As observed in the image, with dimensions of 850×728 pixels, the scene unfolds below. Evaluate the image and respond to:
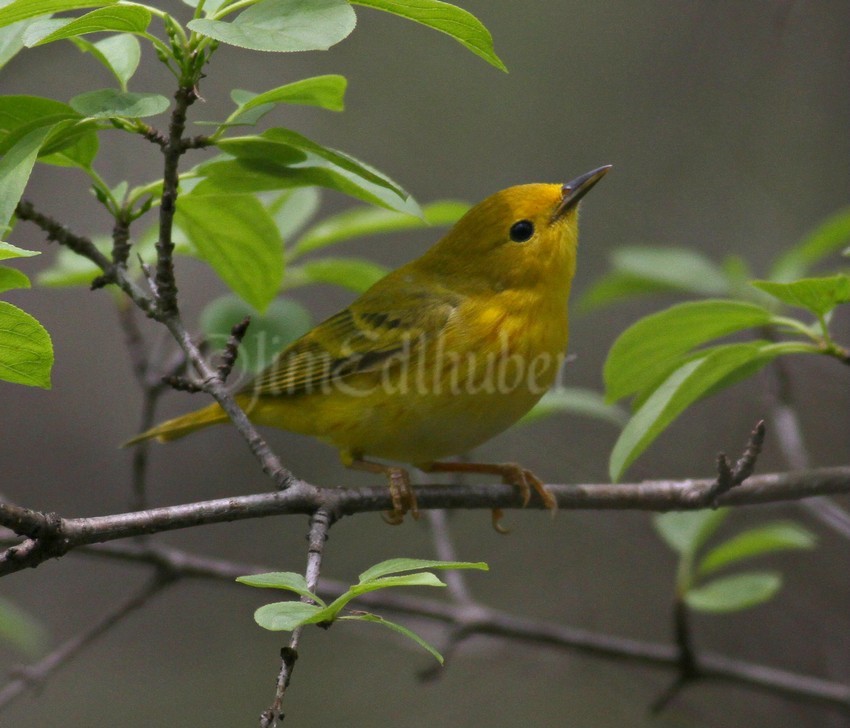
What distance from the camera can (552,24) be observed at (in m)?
9.33

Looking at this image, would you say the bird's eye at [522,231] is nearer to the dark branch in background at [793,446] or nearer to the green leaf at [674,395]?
the dark branch in background at [793,446]

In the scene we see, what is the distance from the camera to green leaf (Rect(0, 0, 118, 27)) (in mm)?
1947

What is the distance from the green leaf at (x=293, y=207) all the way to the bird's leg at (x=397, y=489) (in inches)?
33.4

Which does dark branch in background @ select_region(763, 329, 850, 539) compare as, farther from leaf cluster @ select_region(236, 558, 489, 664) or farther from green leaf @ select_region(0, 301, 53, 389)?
green leaf @ select_region(0, 301, 53, 389)

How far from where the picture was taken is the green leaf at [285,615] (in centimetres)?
174

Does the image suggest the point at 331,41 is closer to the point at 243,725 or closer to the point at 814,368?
the point at 814,368

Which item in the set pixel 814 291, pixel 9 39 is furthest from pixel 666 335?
pixel 9 39

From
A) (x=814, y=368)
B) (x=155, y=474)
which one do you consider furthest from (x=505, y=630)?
(x=155, y=474)

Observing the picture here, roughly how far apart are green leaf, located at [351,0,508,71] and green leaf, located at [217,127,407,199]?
1.11ft

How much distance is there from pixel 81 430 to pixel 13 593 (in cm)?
120

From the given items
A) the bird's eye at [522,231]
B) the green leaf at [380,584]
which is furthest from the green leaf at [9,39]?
the bird's eye at [522,231]

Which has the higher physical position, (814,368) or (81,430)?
(814,368)

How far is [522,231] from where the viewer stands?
12.5 ft

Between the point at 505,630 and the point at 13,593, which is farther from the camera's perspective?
the point at 13,593
